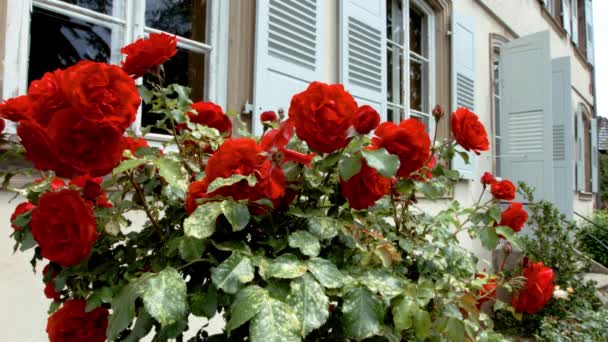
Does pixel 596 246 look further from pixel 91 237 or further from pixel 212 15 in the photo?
pixel 91 237

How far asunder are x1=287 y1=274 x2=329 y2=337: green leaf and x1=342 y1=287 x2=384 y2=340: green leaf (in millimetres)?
54

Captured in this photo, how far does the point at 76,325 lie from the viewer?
0.89m

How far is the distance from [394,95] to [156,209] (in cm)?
380

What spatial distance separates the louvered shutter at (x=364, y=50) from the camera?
349cm

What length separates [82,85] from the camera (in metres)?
0.68

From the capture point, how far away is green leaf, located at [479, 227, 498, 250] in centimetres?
134

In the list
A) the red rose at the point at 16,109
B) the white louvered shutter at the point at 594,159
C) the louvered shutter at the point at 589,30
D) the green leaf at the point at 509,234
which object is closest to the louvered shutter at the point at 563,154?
the green leaf at the point at 509,234

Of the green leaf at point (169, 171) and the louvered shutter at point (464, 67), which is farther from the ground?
the louvered shutter at point (464, 67)

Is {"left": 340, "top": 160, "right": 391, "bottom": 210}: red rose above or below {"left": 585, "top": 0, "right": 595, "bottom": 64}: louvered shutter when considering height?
below

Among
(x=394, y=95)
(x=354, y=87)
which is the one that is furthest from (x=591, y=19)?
(x=354, y=87)

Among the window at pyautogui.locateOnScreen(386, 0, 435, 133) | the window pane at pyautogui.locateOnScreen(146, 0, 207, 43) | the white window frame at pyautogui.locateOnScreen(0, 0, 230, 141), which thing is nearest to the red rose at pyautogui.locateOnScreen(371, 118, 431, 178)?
the white window frame at pyautogui.locateOnScreen(0, 0, 230, 141)

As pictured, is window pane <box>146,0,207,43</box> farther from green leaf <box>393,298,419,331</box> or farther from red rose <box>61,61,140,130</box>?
green leaf <box>393,298,419,331</box>

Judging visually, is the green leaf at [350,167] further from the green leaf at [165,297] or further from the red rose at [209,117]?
the red rose at [209,117]

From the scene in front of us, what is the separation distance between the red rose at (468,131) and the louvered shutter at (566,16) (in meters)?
10.0
